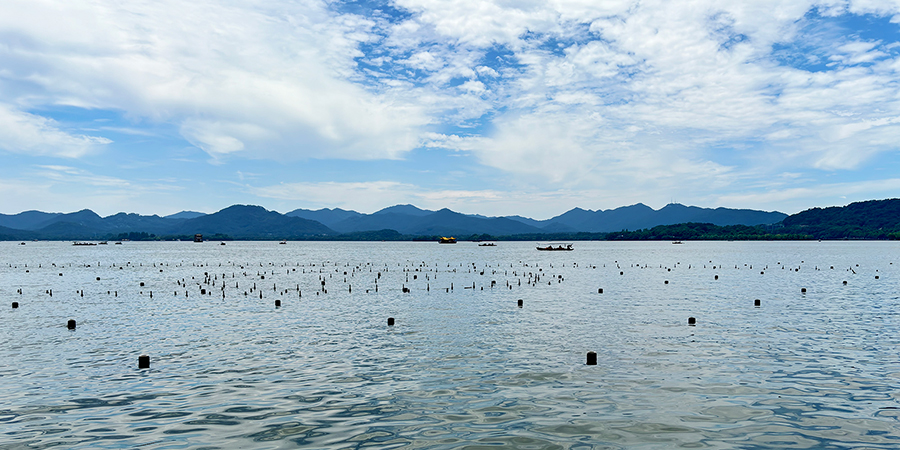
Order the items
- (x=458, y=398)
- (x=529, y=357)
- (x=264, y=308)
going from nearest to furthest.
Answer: (x=458, y=398) → (x=529, y=357) → (x=264, y=308)

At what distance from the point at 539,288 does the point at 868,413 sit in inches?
2164

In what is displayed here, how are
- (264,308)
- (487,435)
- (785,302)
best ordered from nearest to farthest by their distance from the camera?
(487,435) < (264,308) < (785,302)

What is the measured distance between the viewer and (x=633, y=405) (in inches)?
833

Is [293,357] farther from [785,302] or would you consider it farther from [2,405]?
[785,302]

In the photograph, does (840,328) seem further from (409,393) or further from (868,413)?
(409,393)

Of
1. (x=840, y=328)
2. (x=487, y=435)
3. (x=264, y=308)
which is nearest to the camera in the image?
(x=487, y=435)

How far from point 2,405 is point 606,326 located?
111ft

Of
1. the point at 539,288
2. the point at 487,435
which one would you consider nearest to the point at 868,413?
the point at 487,435

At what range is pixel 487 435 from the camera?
1794cm

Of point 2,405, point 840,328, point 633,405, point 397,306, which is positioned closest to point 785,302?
point 840,328

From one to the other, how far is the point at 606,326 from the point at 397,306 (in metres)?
21.0

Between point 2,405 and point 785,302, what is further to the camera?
point 785,302

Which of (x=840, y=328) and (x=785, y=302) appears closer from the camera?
(x=840, y=328)

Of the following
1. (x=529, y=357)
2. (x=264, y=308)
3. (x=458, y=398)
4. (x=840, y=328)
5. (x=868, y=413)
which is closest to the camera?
(x=868, y=413)
